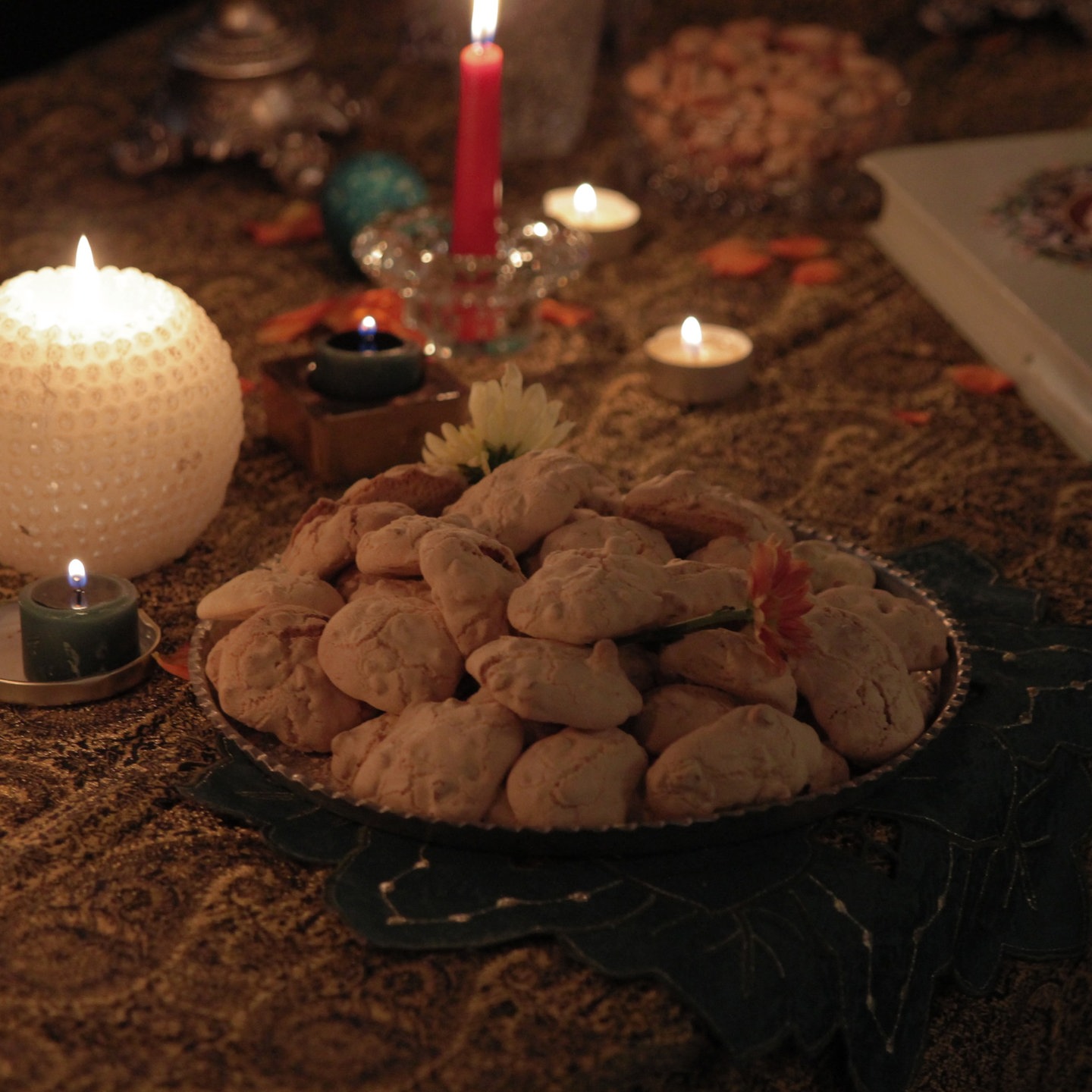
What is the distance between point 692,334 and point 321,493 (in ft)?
1.33

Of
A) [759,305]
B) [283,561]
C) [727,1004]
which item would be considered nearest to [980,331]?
[759,305]

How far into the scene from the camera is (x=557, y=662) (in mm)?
756

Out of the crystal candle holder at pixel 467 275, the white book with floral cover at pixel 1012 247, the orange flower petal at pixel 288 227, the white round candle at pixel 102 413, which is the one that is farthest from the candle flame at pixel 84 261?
the white book with floral cover at pixel 1012 247

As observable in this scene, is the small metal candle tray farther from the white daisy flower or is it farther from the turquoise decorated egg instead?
the turquoise decorated egg

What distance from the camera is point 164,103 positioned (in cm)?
189

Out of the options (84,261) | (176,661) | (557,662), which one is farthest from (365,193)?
(557,662)

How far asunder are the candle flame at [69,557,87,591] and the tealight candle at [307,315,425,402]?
0.35m

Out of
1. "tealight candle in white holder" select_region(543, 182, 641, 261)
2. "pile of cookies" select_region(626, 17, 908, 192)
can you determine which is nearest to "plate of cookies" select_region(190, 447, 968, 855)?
"tealight candle in white holder" select_region(543, 182, 641, 261)

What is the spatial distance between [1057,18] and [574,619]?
81.7 inches

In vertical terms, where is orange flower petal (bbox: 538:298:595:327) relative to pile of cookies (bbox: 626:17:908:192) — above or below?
below

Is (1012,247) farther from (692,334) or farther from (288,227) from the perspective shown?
(288,227)

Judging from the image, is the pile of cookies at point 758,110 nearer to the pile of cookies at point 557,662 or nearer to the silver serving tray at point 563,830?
the pile of cookies at point 557,662

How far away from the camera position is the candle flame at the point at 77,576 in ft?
3.04

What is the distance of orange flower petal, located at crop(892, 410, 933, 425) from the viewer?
1.40 m
